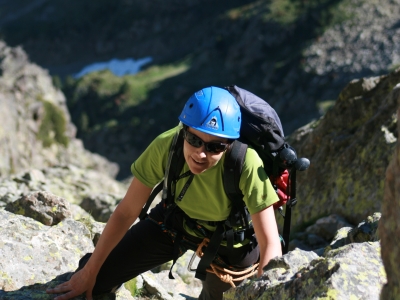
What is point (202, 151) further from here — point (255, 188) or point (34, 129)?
point (34, 129)

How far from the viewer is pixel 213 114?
238 inches

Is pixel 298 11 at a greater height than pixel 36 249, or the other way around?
pixel 36 249

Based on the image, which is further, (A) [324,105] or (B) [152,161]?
(A) [324,105]

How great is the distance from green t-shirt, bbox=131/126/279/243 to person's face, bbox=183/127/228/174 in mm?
186

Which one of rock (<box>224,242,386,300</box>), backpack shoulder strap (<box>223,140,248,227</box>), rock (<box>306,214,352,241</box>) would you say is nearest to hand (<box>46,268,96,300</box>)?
rock (<box>224,242,386,300</box>)

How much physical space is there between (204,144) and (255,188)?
762 mm

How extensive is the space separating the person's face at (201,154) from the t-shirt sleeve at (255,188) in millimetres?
361

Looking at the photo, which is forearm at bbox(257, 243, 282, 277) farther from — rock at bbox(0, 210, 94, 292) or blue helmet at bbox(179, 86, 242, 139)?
rock at bbox(0, 210, 94, 292)

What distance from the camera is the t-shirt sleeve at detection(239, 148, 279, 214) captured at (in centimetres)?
605

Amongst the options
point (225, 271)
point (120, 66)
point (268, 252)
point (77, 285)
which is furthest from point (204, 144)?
point (120, 66)

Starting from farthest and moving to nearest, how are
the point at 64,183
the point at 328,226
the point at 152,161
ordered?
the point at 64,183 < the point at 328,226 < the point at 152,161

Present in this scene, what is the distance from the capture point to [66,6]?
187500mm

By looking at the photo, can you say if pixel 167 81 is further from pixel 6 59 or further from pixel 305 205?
pixel 305 205

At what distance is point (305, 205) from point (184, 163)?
326 inches
